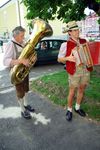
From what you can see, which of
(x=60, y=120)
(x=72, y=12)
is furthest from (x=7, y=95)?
(x=72, y=12)

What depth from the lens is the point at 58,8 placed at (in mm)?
9695

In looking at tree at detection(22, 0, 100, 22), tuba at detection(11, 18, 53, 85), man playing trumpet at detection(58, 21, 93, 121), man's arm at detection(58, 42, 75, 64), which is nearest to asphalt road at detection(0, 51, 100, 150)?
man playing trumpet at detection(58, 21, 93, 121)

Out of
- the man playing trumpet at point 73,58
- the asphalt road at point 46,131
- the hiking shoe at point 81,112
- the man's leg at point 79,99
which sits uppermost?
the man playing trumpet at point 73,58

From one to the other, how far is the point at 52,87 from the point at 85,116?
2.15m

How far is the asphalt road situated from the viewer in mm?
4961

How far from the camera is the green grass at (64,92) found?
6340 millimetres

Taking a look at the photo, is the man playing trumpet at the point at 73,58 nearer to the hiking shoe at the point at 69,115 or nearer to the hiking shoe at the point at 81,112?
the hiking shoe at the point at 69,115

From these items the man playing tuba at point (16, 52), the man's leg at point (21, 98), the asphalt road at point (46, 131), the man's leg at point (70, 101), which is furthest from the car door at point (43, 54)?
the man's leg at point (70, 101)

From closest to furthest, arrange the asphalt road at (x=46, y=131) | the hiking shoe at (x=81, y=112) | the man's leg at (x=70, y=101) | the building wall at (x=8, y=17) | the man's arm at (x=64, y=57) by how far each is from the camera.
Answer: the asphalt road at (x=46, y=131)
the man's arm at (x=64, y=57)
the man's leg at (x=70, y=101)
the hiking shoe at (x=81, y=112)
the building wall at (x=8, y=17)

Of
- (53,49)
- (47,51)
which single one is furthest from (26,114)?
(53,49)

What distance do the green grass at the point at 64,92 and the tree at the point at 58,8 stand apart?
201 centimetres

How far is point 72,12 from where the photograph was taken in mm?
9750

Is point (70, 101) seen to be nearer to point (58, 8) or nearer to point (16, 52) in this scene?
point (16, 52)

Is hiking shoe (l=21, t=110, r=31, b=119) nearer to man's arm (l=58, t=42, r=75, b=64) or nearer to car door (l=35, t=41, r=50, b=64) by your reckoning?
man's arm (l=58, t=42, r=75, b=64)
